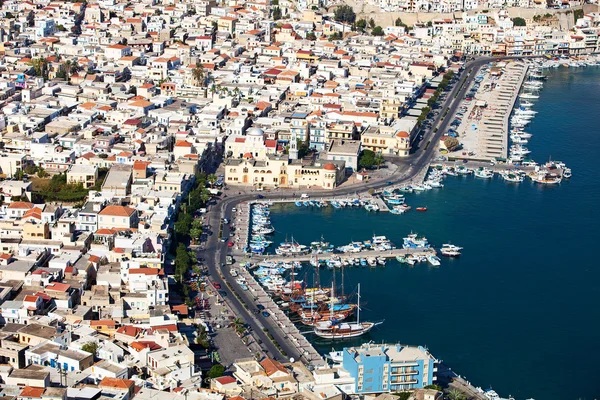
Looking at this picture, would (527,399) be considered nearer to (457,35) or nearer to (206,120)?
(206,120)

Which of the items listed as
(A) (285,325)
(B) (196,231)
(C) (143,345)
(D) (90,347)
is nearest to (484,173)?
(B) (196,231)

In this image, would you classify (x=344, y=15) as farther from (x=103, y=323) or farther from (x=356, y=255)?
(x=103, y=323)

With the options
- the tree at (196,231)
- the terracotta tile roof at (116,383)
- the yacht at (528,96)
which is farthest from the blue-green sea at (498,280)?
the yacht at (528,96)

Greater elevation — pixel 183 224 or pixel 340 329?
pixel 183 224

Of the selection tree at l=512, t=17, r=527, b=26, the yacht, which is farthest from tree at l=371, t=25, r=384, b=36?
the yacht

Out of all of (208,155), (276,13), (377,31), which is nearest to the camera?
(208,155)

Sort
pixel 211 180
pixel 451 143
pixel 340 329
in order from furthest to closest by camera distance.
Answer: pixel 451 143 → pixel 211 180 → pixel 340 329

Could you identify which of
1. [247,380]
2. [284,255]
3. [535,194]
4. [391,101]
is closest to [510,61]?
[391,101]

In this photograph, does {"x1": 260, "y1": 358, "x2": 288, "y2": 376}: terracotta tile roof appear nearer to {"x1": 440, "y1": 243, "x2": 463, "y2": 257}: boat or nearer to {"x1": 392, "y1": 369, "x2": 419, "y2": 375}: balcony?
{"x1": 392, "y1": 369, "x2": 419, "y2": 375}: balcony
